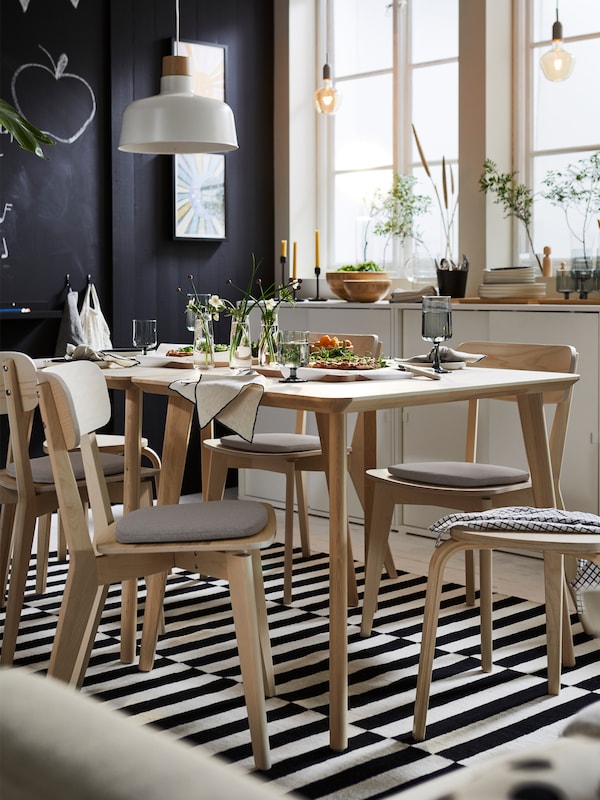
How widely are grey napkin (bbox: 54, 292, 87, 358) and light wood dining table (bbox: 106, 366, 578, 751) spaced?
1.56 meters

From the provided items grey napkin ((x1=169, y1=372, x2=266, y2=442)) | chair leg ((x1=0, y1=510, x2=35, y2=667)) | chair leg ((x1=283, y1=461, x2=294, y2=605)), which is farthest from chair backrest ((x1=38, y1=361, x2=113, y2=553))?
chair leg ((x1=283, y1=461, x2=294, y2=605))

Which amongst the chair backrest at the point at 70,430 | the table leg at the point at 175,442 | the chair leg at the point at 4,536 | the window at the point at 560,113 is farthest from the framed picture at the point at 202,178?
the chair backrest at the point at 70,430

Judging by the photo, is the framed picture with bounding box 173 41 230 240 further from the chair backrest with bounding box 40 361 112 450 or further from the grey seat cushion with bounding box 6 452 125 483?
the chair backrest with bounding box 40 361 112 450

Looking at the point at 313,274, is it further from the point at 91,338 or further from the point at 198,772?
the point at 198,772

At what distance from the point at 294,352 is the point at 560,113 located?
2444 mm

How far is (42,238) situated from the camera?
15.1ft

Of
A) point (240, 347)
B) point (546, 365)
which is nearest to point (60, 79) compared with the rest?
point (240, 347)

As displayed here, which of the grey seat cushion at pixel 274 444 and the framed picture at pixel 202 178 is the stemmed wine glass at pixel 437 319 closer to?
the grey seat cushion at pixel 274 444

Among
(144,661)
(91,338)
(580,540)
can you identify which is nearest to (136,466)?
(144,661)

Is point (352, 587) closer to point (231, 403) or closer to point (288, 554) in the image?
point (288, 554)

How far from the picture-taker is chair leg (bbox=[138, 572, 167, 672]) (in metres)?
2.69

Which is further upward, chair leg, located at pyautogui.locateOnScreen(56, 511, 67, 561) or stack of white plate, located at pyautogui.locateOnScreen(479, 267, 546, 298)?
stack of white plate, located at pyautogui.locateOnScreen(479, 267, 546, 298)

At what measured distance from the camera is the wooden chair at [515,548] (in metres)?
2.11

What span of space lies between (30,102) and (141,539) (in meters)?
3.01
